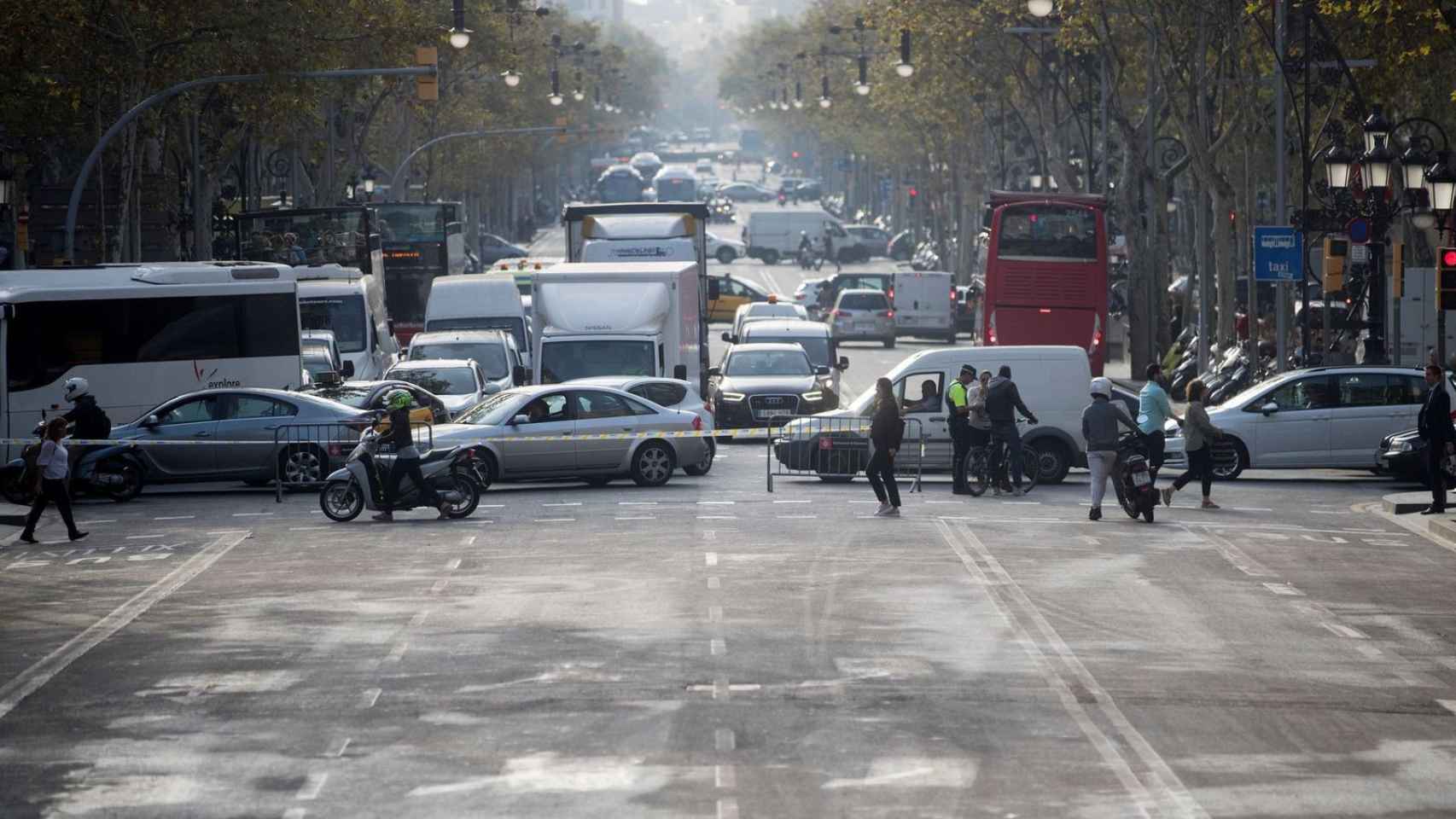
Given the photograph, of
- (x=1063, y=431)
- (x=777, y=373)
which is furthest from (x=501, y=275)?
(x=1063, y=431)

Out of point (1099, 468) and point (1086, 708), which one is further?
point (1099, 468)

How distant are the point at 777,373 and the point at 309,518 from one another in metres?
14.5

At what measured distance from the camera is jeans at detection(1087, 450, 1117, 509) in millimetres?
24188

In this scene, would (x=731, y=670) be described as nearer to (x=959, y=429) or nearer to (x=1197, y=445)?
(x=1197, y=445)

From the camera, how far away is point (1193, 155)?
1722 inches

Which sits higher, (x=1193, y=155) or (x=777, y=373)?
(x=1193, y=155)

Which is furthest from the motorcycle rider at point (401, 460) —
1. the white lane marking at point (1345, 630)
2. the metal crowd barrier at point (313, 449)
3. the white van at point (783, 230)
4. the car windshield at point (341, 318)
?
the white van at point (783, 230)

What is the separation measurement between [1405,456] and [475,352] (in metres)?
16.5

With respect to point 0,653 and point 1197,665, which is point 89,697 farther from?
point 1197,665

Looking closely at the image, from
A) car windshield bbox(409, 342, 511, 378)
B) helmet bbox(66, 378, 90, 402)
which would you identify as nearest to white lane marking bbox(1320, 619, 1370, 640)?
helmet bbox(66, 378, 90, 402)

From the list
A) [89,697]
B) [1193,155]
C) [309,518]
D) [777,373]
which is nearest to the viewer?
[89,697]

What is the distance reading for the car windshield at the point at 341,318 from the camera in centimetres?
4056

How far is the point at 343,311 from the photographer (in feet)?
135

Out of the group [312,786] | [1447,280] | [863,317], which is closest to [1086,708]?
[312,786]
